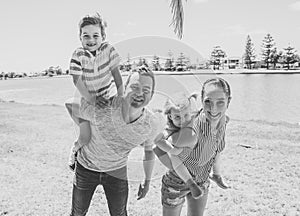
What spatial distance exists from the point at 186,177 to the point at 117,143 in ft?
1.29

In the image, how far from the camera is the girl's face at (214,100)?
A: 1.58 m

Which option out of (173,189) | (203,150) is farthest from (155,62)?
(173,189)

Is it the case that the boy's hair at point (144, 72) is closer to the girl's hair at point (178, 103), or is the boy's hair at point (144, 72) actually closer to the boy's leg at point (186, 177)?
the girl's hair at point (178, 103)

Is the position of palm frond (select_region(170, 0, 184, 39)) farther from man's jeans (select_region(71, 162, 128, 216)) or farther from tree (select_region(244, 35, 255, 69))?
tree (select_region(244, 35, 255, 69))

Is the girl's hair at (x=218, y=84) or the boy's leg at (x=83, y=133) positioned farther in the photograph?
the girl's hair at (x=218, y=84)

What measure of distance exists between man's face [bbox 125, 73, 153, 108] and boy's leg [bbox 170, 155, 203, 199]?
1.48ft

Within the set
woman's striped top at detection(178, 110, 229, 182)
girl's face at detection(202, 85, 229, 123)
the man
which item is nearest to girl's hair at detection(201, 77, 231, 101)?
girl's face at detection(202, 85, 229, 123)

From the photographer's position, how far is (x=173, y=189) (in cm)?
178

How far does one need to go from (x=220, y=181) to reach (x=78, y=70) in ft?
3.39

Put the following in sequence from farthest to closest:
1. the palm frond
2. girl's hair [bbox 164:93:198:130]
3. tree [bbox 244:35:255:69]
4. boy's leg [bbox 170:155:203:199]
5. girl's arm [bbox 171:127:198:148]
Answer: tree [bbox 244:35:255:69] < the palm frond < boy's leg [bbox 170:155:203:199] < girl's arm [bbox 171:127:198:148] < girl's hair [bbox 164:93:198:130]

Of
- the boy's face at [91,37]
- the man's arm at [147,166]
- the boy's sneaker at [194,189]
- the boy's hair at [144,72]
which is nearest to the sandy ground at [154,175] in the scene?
the man's arm at [147,166]

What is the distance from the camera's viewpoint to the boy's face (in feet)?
4.49

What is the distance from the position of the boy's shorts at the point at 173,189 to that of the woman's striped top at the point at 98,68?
62 centimetres

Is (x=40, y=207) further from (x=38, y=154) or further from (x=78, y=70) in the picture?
(x=78, y=70)
